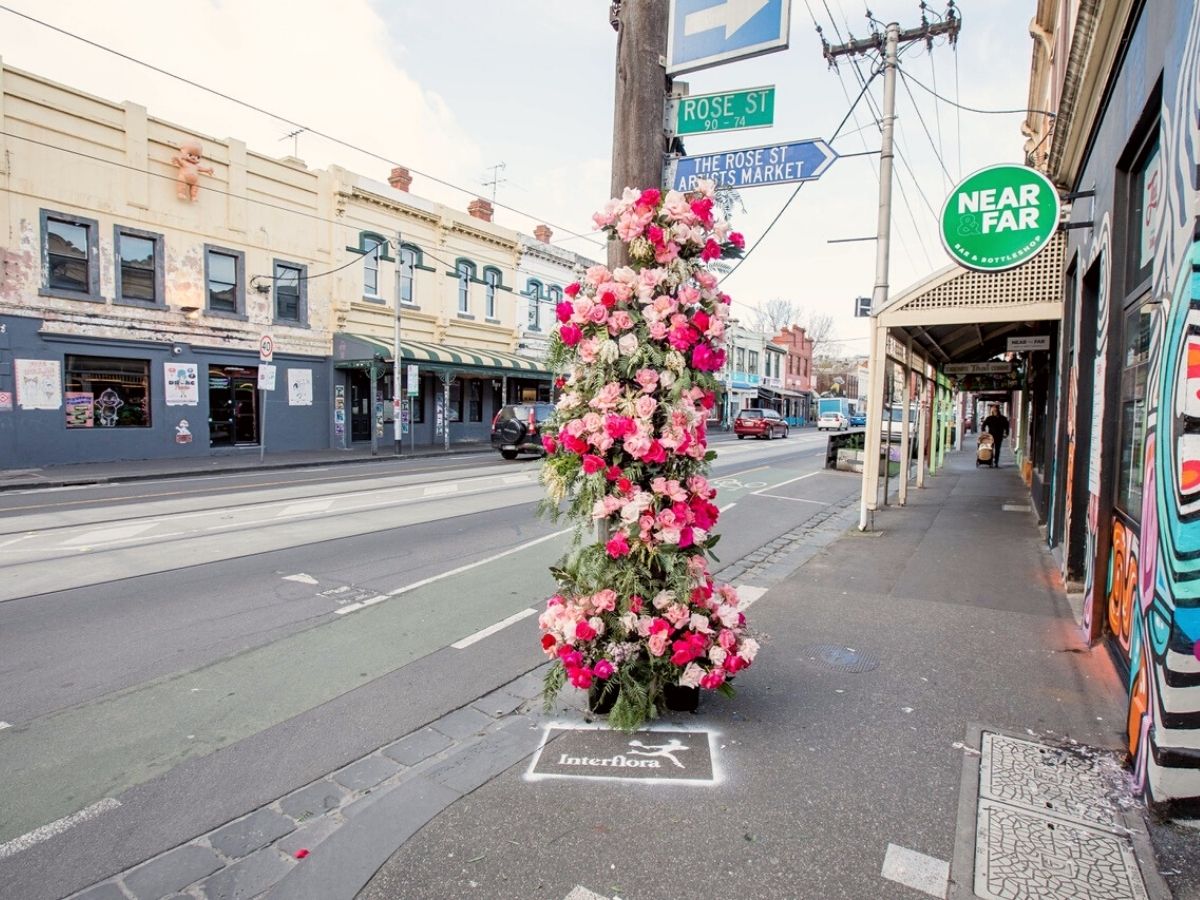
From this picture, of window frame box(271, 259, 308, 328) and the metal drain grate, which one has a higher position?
window frame box(271, 259, 308, 328)

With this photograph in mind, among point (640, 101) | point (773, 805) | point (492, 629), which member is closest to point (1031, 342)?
point (640, 101)

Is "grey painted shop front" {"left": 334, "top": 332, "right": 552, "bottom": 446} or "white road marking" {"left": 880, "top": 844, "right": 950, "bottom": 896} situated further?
"grey painted shop front" {"left": 334, "top": 332, "right": 552, "bottom": 446}

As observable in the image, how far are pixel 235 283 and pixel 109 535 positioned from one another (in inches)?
538

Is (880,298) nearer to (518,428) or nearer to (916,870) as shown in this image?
(916,870)

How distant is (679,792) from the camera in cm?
319

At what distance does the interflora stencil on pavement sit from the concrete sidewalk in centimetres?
3

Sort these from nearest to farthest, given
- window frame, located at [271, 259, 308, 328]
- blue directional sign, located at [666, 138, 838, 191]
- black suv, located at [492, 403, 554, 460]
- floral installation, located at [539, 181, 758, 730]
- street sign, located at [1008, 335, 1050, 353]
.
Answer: floral installation, located at [539, 181, 758, 730] → blue directional sign, located at [666, 138, 838, 191] → street sign, located at [1008, 335, 1050, 353] → black suv, located at [492, 403, 554, 460] → window frame, located at [271, 259, 308, 328]

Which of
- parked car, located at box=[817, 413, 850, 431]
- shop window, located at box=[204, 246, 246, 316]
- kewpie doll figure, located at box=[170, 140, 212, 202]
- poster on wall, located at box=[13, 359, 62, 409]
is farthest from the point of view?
parked car, located at box=[817, 413, 850, 431]

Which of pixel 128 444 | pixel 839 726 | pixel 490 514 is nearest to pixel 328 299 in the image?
pixel 128 444

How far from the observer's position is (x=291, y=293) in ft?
72.0

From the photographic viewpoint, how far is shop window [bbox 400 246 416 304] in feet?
83.7

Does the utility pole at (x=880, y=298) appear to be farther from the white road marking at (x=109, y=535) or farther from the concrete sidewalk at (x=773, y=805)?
the white road marking at (x=109, y=535)

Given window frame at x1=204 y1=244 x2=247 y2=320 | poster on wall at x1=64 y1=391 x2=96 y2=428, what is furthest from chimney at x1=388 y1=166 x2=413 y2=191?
poster on wall at x1=64 y1=391 x2=96 y2=428

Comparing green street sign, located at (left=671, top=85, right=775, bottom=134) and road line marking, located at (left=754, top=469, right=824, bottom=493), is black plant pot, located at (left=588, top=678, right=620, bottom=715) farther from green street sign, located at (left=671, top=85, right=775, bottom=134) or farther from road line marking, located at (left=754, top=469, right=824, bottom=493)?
road line marking, located at (left=754, top=469, right=824, bottom=493)
